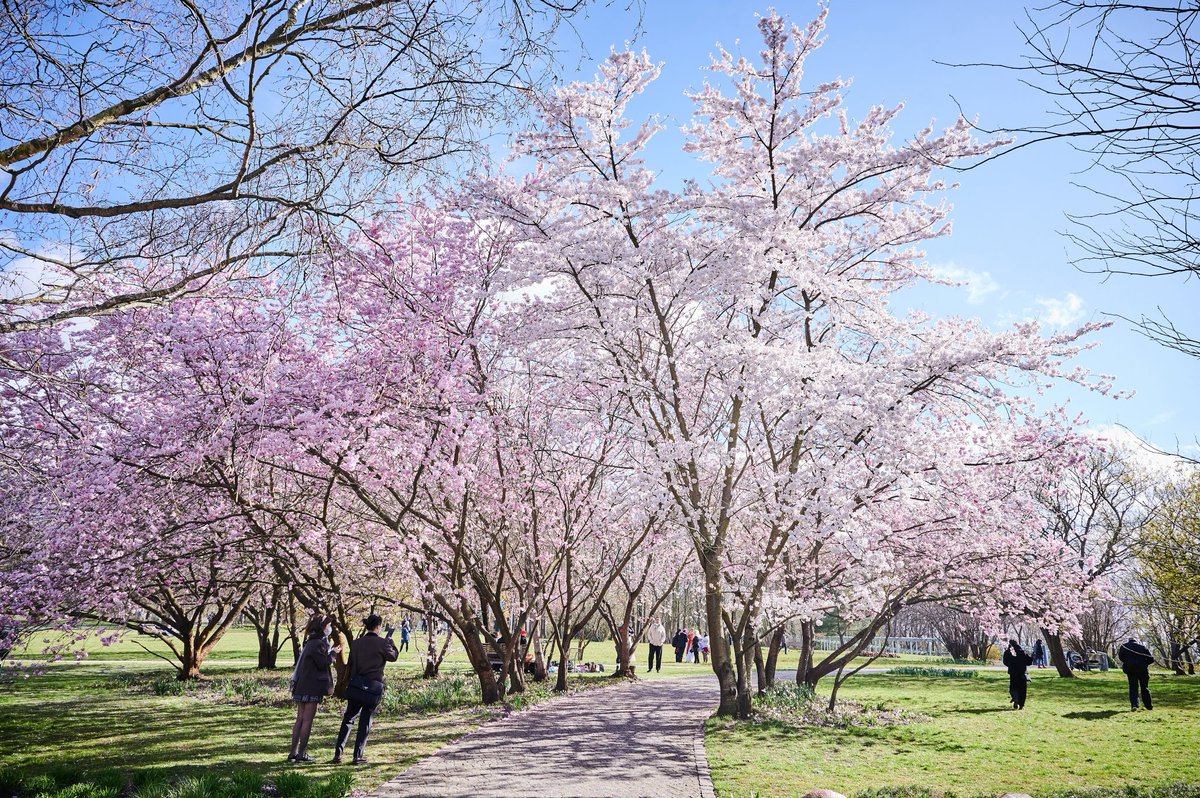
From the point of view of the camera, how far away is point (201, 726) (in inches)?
389

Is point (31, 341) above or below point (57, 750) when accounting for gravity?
above

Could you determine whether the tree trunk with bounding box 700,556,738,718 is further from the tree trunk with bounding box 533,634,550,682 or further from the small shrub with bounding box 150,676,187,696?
the small shrub with bounding box 150,676,187,696

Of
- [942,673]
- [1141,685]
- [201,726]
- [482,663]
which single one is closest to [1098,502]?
[942,673]

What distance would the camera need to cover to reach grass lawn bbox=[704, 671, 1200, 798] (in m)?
7.01

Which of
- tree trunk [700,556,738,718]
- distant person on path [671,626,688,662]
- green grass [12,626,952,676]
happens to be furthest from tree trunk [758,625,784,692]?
distant person on path [671,626,688,662]

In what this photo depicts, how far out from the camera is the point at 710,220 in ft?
36.4

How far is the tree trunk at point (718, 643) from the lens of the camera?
430 inches

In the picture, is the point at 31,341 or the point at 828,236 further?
the point at 828,236

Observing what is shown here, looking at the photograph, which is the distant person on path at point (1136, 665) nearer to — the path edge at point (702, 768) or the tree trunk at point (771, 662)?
the tree trunk at point (771, 662)

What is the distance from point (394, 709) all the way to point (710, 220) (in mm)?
9232

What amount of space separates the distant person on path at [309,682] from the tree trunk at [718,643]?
18.0 ft

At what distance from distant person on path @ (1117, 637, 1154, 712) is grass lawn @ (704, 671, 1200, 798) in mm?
391

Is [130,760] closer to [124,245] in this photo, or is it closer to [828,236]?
[124,245]

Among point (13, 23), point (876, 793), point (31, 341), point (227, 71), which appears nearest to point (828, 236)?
point (876, 793)
